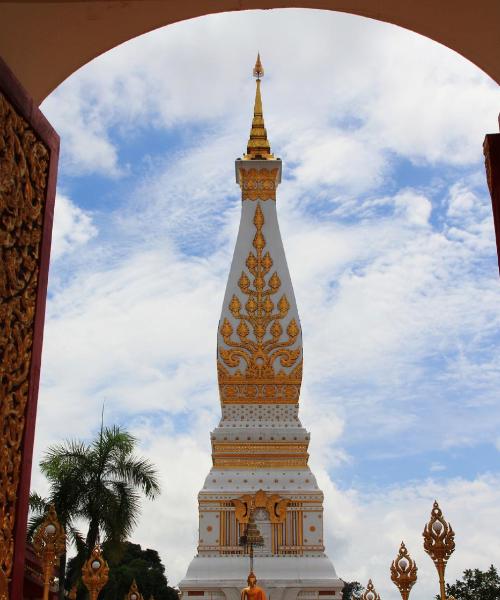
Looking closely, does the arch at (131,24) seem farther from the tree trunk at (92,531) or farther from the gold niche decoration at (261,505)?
the gold niche decoration at (261,505)

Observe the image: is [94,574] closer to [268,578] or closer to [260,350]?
[268,578]

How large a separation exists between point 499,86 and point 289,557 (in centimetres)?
1770

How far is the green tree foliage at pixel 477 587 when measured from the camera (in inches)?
1005

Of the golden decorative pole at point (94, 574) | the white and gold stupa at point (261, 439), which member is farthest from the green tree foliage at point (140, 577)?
the golden decorative pole at point (94, 574)

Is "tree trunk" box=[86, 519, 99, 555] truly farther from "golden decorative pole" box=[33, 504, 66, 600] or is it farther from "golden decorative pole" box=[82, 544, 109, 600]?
"golden decorative pole" box=[33, 504, 66, 600]

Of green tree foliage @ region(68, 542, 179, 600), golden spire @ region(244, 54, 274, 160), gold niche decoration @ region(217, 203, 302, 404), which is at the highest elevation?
golden spire @ region(244, 54, 274, 160)

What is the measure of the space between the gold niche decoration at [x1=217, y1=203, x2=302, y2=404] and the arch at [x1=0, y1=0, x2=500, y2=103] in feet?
62.5

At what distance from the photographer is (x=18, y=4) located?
410 cm

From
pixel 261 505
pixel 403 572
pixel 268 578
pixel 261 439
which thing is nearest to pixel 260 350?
pixel 261 439

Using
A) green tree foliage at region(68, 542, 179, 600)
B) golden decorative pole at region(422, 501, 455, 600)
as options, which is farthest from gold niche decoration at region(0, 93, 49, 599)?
green tree foliage at region(68, 542, 179, 600)

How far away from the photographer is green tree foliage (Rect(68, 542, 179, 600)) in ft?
98.6

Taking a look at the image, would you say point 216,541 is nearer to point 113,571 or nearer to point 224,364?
point 224,364

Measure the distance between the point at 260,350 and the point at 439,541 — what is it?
13393 mm

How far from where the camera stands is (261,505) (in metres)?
21.2
